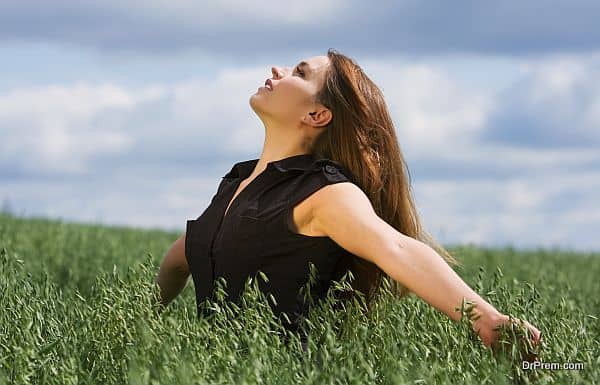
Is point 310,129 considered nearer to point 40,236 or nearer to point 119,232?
point 40,236

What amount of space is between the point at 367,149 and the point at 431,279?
0.92 meters

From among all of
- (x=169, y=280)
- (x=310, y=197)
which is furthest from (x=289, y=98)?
(x=169, y=280)

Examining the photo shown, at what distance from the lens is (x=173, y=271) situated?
222 inches

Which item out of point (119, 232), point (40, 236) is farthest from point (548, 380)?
point (119, 232)

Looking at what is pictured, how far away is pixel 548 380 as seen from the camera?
3.91 meters

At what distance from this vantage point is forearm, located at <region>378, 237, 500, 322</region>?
4289mm

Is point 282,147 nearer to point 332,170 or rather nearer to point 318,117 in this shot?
point 318,117

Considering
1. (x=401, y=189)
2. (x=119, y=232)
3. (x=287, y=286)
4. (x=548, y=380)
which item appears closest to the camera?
Result: (x=548, y=380)

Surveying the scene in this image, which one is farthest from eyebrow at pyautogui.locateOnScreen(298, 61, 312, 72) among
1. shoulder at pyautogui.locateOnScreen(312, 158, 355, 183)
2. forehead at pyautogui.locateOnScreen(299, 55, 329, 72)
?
shoulder at pyautogui.locateOnScreen(312, 158, 355, 183)

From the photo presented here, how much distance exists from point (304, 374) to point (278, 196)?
1114mm

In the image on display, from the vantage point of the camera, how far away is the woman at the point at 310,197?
471cm

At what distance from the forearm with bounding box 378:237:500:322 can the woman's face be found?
2.99 feet

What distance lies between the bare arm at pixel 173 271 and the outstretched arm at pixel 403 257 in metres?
1.21

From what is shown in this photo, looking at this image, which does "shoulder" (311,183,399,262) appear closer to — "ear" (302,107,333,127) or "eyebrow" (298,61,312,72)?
A: "ear" (302,107,333,127)
